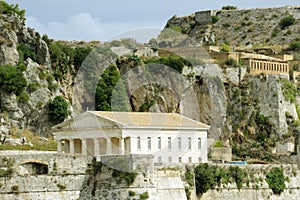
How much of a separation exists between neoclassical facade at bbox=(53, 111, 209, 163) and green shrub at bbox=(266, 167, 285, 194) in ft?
16.2

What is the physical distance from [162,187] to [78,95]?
94.0ft

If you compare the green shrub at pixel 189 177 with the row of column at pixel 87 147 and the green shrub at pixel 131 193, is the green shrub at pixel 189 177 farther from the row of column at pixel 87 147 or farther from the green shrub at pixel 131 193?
the green shrub at pixel 131 193

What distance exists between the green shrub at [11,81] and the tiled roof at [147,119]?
39.3 feet

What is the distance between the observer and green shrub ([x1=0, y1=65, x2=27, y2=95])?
83375 millimetres

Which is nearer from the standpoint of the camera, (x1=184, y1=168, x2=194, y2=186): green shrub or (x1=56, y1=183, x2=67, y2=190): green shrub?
(x1=56, y1=183, x2=67, y2=190): green shrub

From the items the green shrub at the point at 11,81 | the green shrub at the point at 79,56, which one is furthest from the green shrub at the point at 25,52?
the green shrub at the point at 79,56

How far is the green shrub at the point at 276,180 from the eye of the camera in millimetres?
77812

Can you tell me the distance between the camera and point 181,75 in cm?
9419

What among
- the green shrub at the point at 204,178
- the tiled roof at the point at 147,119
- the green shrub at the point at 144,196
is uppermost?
the tiled roof at the point at 147,119

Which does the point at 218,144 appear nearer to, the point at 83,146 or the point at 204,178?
the point at 204,178

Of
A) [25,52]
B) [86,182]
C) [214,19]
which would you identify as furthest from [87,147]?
[214,19]

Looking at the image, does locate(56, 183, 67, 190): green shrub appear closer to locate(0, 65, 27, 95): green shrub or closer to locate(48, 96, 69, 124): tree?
locate(0, 65, 27, 95): green shrub

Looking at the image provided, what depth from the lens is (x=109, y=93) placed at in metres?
90.2

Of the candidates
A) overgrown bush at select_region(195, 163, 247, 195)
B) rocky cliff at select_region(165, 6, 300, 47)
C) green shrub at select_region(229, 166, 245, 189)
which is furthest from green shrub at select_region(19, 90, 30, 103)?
rocky cliff at select_region(165, 6, 300, 47)
